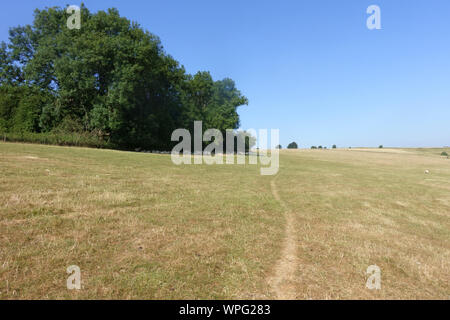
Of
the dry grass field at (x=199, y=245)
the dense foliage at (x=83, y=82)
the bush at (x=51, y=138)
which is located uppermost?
the dense foliage at (x=83, y=82)

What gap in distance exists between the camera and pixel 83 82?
33.3m

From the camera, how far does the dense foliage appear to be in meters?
33.8

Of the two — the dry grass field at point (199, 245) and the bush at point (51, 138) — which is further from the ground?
the bush at point (51, 138)

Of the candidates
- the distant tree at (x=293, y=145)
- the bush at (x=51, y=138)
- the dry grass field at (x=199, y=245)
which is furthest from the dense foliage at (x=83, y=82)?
the distant tree at (x=293, y=145)

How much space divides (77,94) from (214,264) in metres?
40.6

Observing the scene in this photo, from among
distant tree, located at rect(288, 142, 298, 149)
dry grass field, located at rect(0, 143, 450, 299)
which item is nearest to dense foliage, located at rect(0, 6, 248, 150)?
dry grass field, located at rect(0, 143, 450, 299)

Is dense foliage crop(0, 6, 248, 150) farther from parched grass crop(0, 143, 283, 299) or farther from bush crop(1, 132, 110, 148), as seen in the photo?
parched grass crop(0, 143, 283, 299)

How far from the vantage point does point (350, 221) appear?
8727 mm

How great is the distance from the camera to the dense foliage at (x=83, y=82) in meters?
33.8

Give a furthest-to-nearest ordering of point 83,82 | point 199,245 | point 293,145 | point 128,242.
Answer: point 293,145
point 83,82
point 199,245
point 128,242

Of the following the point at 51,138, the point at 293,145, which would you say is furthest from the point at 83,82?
the point at 293,145

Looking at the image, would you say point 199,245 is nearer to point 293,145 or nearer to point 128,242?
point 128,242

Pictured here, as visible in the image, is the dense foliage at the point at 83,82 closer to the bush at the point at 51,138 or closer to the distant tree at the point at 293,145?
the bush at the point at 51,138
